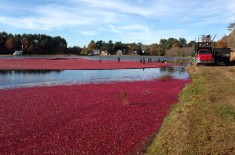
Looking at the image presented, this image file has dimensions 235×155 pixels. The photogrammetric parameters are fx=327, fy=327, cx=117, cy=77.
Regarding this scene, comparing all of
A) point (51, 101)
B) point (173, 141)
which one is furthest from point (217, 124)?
point (51, 101)

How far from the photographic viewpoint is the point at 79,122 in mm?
13719

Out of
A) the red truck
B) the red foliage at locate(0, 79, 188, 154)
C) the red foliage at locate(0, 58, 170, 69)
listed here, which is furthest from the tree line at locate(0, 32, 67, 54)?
the red foliage at locate(0, 79, 188, 154)

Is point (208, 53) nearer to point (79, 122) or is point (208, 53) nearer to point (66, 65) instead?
point (66, 65)

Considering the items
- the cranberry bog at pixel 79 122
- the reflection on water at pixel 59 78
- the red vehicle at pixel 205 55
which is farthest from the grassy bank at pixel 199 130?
the red vehicle at pixel 205 55

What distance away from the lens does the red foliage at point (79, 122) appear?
10430mm

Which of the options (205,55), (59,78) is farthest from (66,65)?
(59,78)

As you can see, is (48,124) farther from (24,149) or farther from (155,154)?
(155,154)

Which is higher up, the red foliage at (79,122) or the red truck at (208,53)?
the red truck at (208,53)

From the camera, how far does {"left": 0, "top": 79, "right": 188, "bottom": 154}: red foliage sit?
411 inches

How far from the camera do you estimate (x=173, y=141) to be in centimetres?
1022

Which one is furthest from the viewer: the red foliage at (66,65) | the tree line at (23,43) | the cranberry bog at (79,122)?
the tree line at (23,43)

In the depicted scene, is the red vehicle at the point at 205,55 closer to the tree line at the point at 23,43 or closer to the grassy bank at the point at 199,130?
the grassy bank at the point at 199,130

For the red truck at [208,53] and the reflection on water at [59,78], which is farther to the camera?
the red truck at [208,53]

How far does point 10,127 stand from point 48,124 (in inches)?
58.5
